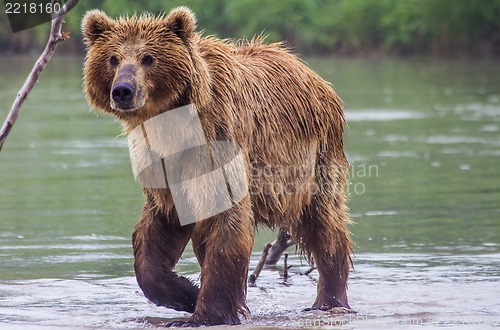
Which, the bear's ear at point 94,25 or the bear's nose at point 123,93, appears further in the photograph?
the bear's ear at point 94,25

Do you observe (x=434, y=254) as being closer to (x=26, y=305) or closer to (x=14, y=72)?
(x=26, y=305)

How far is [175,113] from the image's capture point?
635cm

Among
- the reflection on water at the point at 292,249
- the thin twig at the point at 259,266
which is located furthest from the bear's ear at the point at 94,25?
the thin twig at the point at 259,266

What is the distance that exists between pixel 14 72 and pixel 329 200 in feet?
114

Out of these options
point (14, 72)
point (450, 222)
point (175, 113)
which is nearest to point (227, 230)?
point (175, 113)

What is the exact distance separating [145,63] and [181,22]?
322mm

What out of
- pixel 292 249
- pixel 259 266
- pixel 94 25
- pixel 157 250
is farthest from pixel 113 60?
pixel 292 249

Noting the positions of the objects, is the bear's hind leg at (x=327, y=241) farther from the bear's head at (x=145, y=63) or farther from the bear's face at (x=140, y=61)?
the bear's face at (x=140, y=61)

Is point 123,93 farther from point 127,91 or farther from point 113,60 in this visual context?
point 113,60

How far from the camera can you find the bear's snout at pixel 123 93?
6.07 metres

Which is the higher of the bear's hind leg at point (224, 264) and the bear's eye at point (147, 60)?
the bear's eye at point (147, 60)

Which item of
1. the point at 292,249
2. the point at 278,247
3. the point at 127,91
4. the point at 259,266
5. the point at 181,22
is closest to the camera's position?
the point at 127,91

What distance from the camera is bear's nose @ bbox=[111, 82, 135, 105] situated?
606 cm

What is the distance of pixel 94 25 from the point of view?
6367 mm
